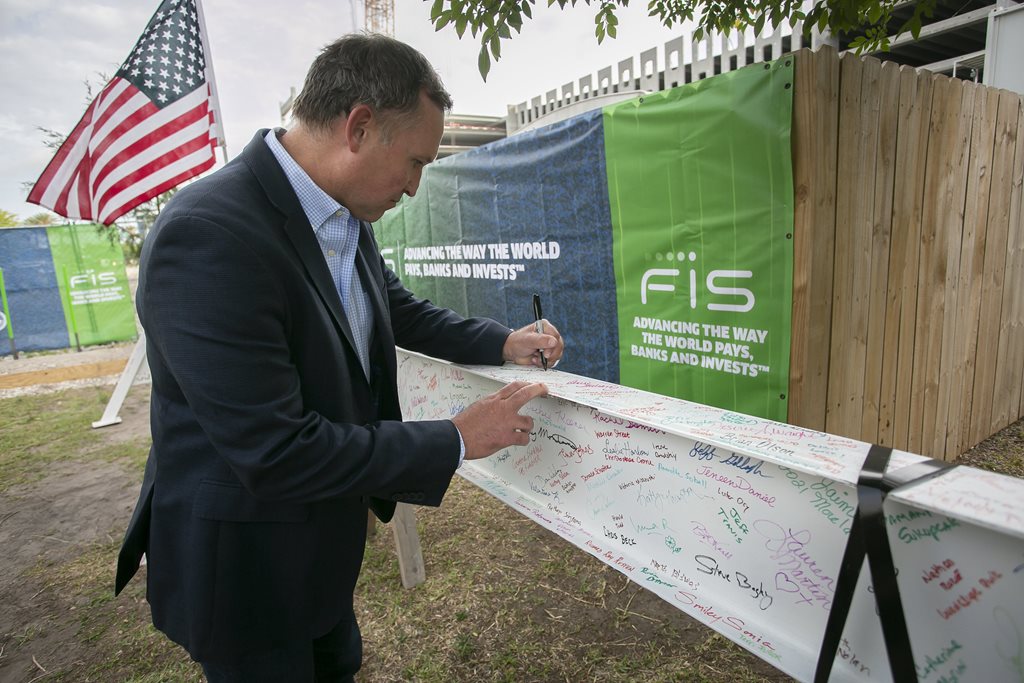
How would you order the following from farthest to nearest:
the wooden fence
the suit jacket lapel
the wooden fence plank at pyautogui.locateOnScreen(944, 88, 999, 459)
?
1. the wooden fence plank at pyautogui.locateOnScreen(944, 88, 999, 459)
2. the wooden fence
3. the suit jacket lapel

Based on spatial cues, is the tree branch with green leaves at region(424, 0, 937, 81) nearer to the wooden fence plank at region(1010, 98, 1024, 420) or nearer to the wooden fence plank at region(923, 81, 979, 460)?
the wooden fence plank at region(923, 81, 979, 460)

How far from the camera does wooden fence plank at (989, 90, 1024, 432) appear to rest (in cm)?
386

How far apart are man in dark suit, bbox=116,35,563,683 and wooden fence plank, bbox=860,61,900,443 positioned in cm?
228

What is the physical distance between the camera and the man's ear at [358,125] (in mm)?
1349

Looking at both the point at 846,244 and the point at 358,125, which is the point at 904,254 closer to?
the point at 846,244

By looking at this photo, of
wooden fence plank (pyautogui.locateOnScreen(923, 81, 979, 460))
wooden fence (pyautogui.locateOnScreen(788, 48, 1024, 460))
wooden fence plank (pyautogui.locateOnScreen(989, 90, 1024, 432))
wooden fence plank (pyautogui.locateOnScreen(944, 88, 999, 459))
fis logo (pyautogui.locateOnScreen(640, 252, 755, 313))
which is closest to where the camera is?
wooden fence (pyautogui.locateOnScreen(788, 48, 1024, 460))

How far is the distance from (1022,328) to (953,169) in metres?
1.80

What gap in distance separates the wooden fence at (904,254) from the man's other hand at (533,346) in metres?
1.26

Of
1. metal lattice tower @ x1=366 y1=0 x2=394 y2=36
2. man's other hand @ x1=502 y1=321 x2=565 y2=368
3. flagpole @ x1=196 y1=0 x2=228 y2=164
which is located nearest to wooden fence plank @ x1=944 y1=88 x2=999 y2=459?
man's other hand @ x1=502 y1=321 x2=565 y2=368

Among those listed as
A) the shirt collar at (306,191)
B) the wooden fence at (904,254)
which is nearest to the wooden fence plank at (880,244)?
the wooden fence at (904,254)

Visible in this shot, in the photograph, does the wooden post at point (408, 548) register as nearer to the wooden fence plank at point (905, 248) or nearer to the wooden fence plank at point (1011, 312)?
the wooden fence plank at point (905, 248)

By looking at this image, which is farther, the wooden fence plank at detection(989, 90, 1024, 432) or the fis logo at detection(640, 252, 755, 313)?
the wooden fence plank at detection(989, 90, 1024, 432)

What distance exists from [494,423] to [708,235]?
1937mm

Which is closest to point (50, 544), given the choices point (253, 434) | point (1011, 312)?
point (253, 434)
